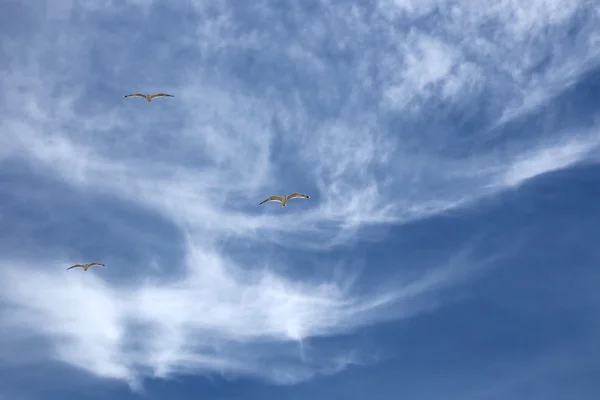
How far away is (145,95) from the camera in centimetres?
19950

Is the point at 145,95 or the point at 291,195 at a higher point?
the point at 145,95

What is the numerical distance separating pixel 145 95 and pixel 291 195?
56323 millimetres

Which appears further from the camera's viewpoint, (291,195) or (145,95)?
(145,95)

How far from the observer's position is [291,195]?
182 m
